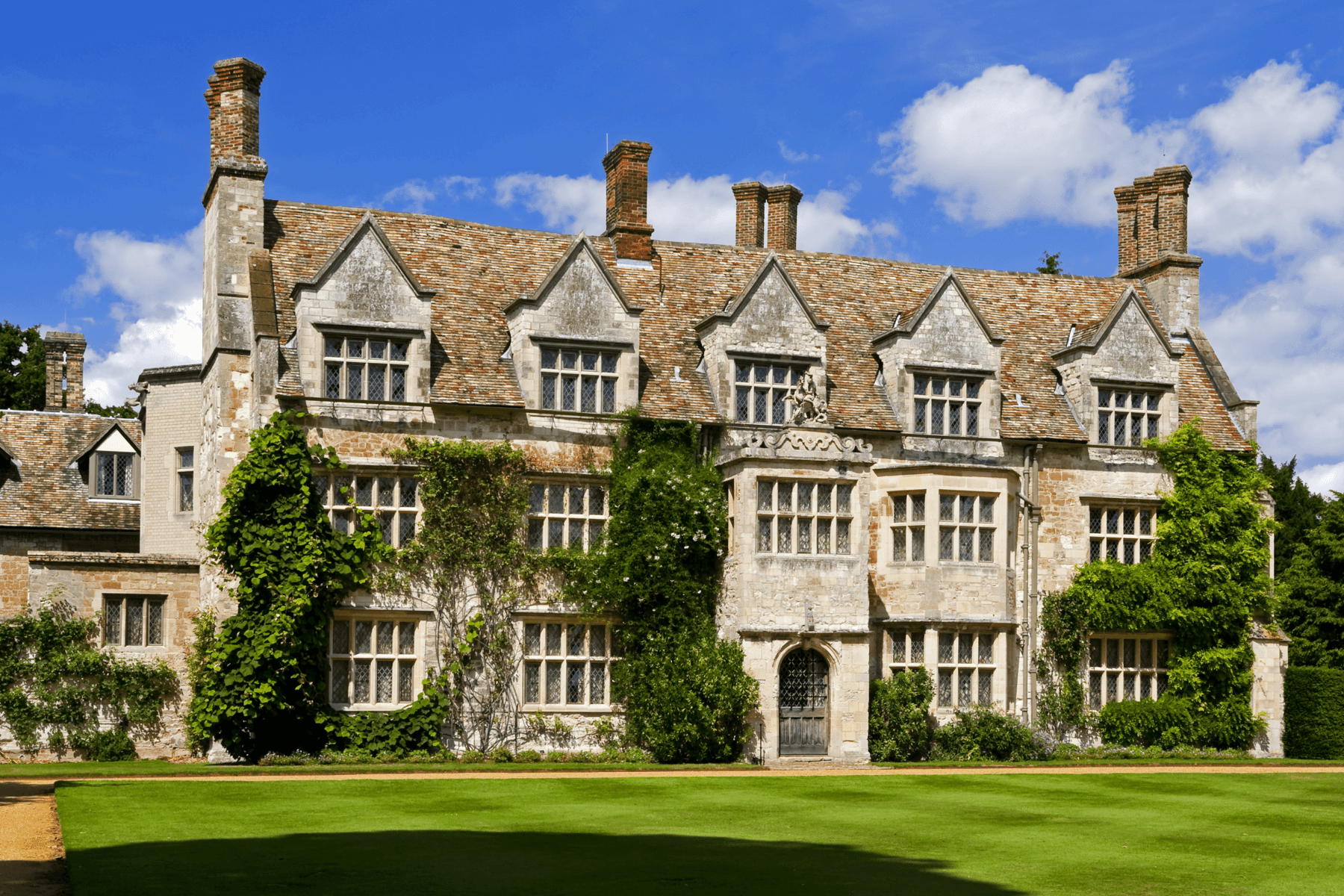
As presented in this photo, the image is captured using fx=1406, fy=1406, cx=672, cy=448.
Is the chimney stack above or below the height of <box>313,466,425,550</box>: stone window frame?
above

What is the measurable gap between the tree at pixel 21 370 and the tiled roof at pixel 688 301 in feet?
81.3

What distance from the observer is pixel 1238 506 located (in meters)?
28.9

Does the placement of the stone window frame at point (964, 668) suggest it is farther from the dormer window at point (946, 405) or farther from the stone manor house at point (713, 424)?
the dormer window at point (946, 405)

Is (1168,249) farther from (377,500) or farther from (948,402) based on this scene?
(377,500)

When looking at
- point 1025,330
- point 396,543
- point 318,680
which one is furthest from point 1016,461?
point 318,680

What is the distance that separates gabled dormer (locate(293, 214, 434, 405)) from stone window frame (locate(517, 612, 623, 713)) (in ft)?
15.8

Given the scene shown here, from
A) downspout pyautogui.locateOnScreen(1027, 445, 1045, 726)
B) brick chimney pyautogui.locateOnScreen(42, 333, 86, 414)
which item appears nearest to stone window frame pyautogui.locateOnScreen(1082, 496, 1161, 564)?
downspout pyautogui.locateOnScreen(1027, 445, 1045, 726)

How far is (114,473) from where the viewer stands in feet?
104

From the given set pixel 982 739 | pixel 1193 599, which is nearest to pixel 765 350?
pixel 982 739

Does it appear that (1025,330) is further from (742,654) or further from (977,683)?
(742,654)

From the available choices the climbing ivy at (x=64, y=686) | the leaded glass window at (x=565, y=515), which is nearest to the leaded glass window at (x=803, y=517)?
the leaded glass window at (x=565, y=515)

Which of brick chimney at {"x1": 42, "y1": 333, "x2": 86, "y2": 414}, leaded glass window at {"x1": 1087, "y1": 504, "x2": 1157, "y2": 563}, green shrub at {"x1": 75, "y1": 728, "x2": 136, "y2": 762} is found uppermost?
brick chimney at {"x1": 42, "y1": 333, "x2": 86, "y2": 414}

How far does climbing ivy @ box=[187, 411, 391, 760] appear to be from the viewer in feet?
76.7

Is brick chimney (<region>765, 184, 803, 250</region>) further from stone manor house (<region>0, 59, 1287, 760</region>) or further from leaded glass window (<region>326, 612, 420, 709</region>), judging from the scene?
leaded glass window (<region>326, 612, 420, 709</region>)
